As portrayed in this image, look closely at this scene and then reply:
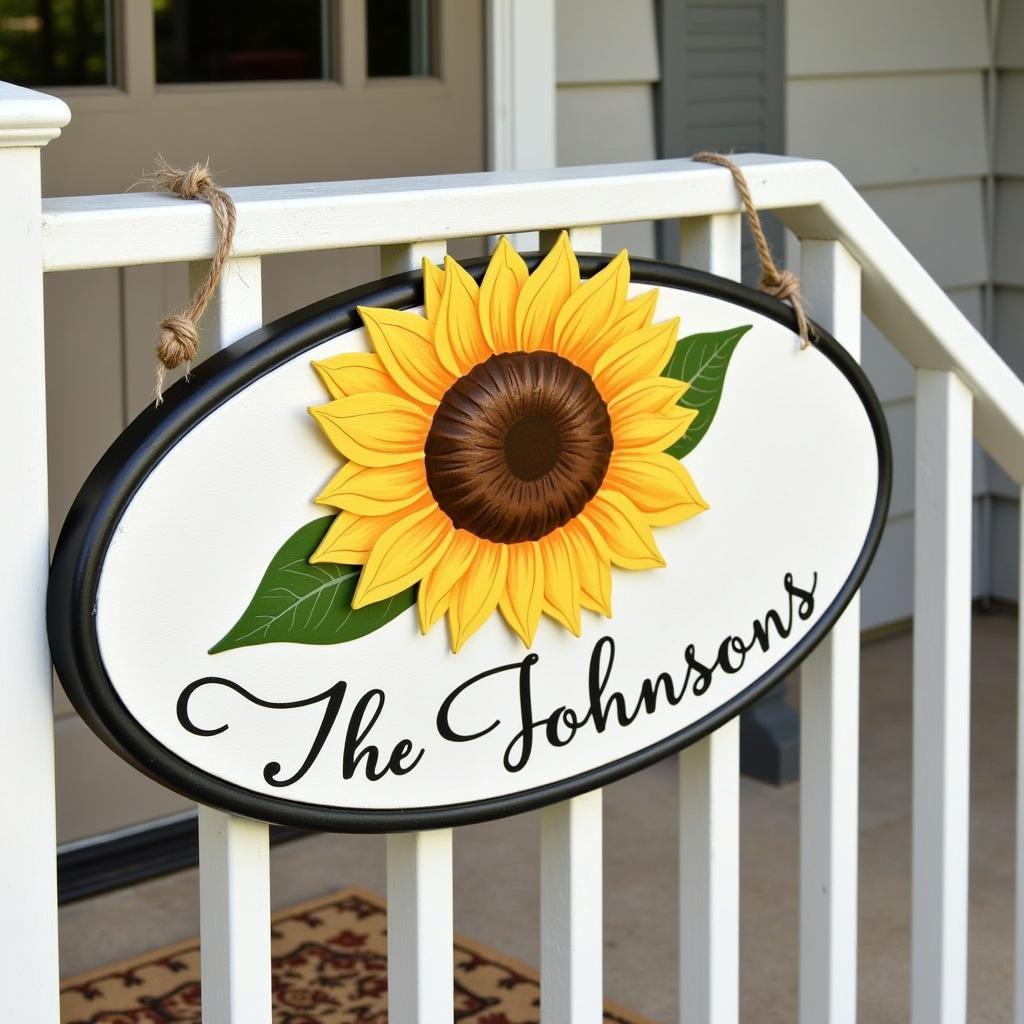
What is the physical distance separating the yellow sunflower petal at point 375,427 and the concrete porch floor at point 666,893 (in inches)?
62.1

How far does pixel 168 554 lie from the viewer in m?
0.85

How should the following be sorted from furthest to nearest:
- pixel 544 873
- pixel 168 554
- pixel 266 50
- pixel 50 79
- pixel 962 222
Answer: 1. pixel 962 222
2. pixel 266 50
3. pixel 50 79
4. pixel 544 873
5. pixel 168 554

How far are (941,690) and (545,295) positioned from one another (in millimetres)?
561

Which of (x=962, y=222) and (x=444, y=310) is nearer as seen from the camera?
(x=444, y=310)

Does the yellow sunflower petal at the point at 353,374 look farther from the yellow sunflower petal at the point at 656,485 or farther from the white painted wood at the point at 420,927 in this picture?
the white painted wood at the point at 420,927

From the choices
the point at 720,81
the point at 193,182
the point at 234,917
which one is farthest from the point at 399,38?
the point at 234,917

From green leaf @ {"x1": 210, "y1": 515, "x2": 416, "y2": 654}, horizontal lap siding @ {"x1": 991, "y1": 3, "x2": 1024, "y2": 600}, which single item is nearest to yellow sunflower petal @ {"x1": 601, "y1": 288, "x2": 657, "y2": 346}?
green leaf @ {"x1": 210, "y1": 515, "x2": 416, "y2": 654}

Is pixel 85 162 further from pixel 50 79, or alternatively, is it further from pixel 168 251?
pixel 168 251

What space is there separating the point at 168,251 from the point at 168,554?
0.16 m

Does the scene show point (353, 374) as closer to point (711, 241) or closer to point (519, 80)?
point (711, 241)

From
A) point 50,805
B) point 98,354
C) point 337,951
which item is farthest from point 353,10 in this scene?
point 50,805

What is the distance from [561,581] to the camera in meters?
1.03

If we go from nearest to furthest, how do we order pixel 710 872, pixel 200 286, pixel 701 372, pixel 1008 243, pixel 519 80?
pixel 200 286 < pixel 701 372 < pixel 710 872 < pixel 519 80 < pixel 1008 243

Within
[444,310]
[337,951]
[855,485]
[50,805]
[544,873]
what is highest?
[444,310]
